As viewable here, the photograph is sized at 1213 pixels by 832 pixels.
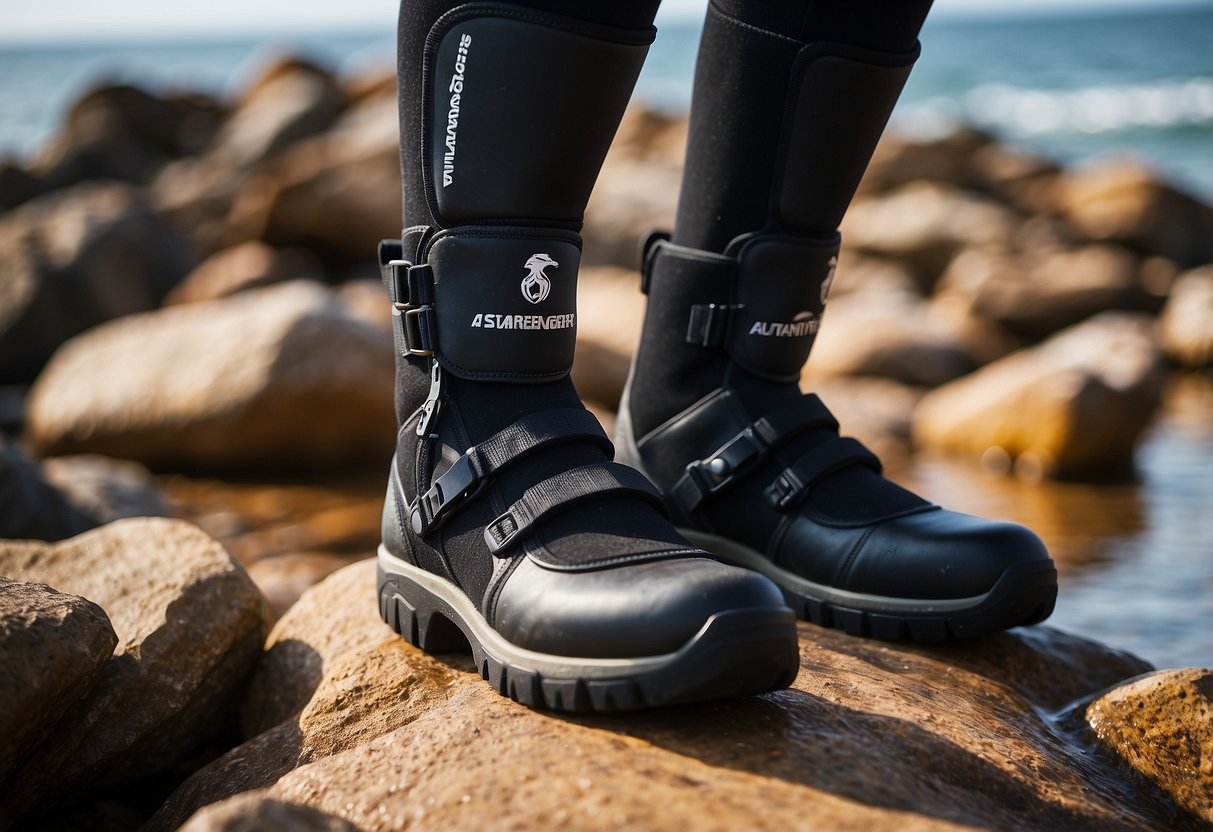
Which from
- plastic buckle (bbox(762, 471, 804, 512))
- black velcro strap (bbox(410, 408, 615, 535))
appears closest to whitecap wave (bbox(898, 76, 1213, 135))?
plastic buckle (bbox(762, 471, 804, 512))

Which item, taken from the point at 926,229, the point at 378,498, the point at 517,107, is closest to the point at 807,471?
the point at 517,107

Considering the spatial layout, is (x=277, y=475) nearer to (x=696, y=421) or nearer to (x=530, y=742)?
(x=696, y=421)

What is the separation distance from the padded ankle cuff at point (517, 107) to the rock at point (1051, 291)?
6.99 meters

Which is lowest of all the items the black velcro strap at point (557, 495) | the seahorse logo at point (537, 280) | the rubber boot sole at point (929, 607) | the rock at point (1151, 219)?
the rock at point (1151, 219)

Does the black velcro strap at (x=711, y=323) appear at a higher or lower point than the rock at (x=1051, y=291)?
higher

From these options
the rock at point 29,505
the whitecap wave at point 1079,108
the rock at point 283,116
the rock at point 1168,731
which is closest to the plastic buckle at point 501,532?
the rock at point 1168,731

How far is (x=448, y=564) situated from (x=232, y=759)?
43 cm

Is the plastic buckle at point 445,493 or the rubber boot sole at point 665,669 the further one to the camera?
the plastic buckle at point 445,493

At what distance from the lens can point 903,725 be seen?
1.53 m

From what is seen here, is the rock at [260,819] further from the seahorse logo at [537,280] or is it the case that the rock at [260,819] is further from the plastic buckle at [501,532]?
the seahorse logo at [537,280]

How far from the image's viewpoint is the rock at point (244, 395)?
4.77 m

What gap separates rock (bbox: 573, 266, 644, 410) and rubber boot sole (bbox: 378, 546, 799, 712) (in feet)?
11.5

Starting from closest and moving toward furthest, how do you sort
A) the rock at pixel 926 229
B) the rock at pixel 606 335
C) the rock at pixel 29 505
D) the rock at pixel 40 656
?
the rock at pixel 40 656 < the rock at pixel 29 505 < the rock at pixel 606 335 < the rock at pixel 926 229

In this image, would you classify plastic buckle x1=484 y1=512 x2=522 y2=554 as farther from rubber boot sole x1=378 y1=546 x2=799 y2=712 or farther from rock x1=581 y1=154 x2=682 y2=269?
rock x1=581 y1=154 x2=682 y2=269
